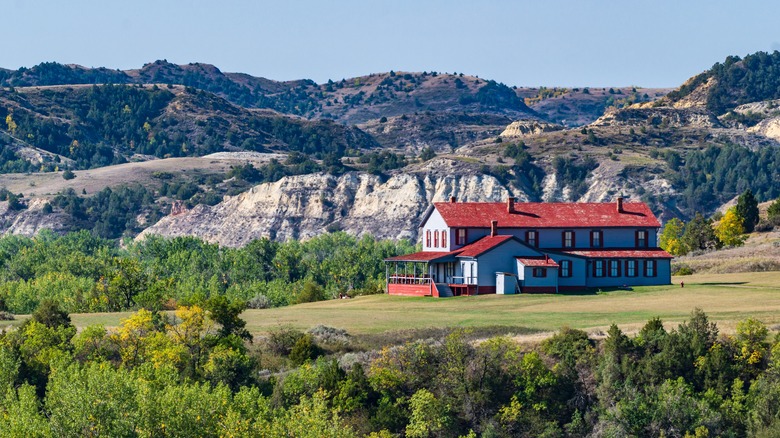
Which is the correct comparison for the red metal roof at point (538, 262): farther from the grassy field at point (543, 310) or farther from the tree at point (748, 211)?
the tree at point (748, 211)

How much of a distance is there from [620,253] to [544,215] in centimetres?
588

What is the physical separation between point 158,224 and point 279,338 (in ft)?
459

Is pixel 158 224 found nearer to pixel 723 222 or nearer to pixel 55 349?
pixel 723 222

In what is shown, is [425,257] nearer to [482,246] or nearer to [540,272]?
[482,246]

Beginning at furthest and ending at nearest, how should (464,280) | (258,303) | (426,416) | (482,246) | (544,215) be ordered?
1. (544,215)
2. (258,303)
3. (482,246)
4. (464,280)
5. (426,416)

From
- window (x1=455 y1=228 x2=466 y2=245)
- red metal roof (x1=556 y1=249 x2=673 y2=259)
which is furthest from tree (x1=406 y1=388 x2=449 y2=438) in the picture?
red metal roof (x1=556 y1=249 x2=673 y2=259)

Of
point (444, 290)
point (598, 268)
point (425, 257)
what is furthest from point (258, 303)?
point (598, 268)

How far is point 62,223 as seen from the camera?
198 metres

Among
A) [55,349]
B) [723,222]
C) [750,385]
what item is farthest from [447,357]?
[723,222]

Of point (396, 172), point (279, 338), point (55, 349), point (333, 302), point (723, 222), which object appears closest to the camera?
point (55, 349)

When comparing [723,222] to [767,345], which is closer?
[767,345]

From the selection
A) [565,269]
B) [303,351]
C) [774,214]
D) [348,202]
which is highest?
[348,202]

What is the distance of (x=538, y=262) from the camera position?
8081cm

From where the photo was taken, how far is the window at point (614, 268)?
279 feet
